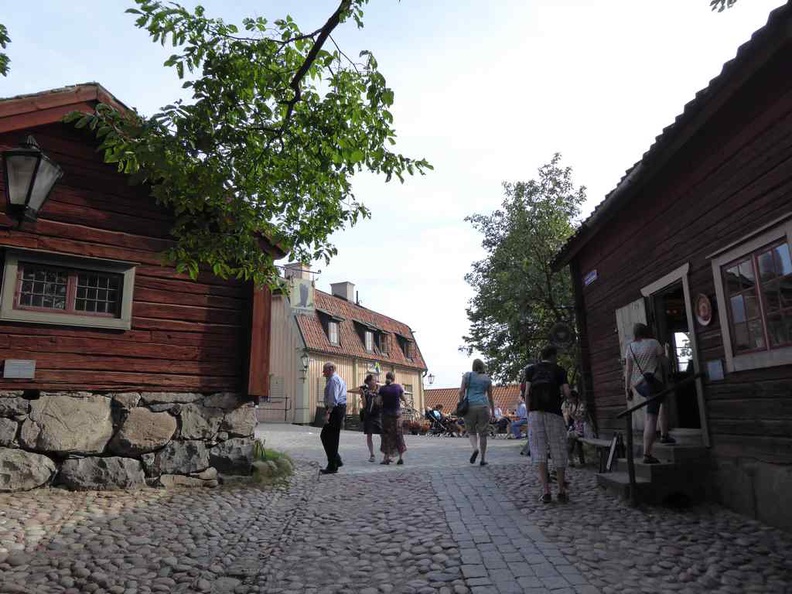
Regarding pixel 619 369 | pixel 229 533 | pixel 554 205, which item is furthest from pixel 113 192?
pixel 554 205

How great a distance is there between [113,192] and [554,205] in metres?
15.0

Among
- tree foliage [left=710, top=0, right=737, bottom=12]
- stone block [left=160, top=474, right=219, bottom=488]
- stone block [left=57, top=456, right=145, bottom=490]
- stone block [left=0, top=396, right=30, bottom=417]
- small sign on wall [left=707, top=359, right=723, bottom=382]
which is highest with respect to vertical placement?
tree foliage [left=710, top=0, right=737, bottom=12]

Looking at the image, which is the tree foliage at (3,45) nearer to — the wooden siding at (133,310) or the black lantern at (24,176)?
the wooden siding at (133,310)

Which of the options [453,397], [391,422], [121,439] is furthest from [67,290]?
[453,397]

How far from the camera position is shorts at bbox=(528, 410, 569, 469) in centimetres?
672

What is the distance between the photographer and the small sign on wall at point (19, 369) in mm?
7293

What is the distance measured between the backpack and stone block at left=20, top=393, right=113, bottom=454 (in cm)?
538

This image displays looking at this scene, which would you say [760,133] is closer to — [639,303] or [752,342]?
[752,342]

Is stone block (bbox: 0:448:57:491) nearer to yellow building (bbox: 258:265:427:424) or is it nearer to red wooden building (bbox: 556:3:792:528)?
red wooden building (bbox: 556:3:792:528)

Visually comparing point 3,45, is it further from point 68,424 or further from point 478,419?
point 478,419

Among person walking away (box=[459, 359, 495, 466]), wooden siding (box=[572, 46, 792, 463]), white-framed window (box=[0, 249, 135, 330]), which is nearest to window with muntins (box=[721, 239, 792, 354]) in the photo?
wooden siding (box=[572, 46, 792, 463])

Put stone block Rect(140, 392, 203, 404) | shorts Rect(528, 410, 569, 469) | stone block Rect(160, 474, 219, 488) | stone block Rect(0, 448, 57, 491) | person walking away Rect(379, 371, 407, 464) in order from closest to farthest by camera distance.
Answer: shorts Rect(528, 410, 569, 469), stone block Rect(0, 448, 57, 491), stone block Rect(160, 474, 219, 488), stone block Rect(140, 392, 203, 404), person walking away Rect(379, 371, 407, 464)

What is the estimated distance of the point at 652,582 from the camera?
412 cm

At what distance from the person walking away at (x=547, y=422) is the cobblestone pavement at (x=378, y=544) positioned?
321 mm
